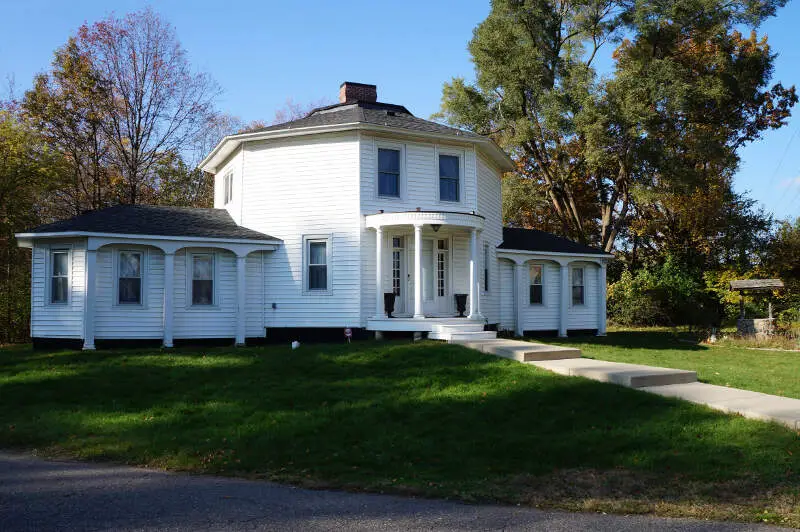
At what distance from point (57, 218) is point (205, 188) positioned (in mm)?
8461

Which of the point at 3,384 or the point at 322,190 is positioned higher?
the point at 322,190

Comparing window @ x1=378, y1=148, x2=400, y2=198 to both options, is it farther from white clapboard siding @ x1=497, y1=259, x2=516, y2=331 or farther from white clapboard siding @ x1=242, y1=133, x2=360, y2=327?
white clapboard siding @ x1=497, y1=259, x2=516, y2=331

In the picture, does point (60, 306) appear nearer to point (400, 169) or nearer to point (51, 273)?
point (51, 273)

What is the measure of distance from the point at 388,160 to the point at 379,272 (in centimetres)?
331

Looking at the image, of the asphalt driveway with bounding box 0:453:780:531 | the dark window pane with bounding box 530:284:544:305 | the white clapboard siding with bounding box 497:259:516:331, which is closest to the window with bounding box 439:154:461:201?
the white clapboard siding with bounding box 497:259:516:331

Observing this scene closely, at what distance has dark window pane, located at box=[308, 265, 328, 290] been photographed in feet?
62.5

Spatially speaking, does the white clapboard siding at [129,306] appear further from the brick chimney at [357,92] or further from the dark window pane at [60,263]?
the brick chimney at [357,92]

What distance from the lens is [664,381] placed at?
11.3m

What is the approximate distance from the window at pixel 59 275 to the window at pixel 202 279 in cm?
332

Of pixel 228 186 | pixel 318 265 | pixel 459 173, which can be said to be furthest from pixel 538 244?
pixel 228 186

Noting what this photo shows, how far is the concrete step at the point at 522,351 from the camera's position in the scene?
1348 cm

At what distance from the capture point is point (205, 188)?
3841cm

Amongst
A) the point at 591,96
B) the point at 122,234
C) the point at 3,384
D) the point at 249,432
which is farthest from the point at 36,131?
the point at 249,432

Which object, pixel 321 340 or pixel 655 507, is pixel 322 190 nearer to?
pixel 321 340
